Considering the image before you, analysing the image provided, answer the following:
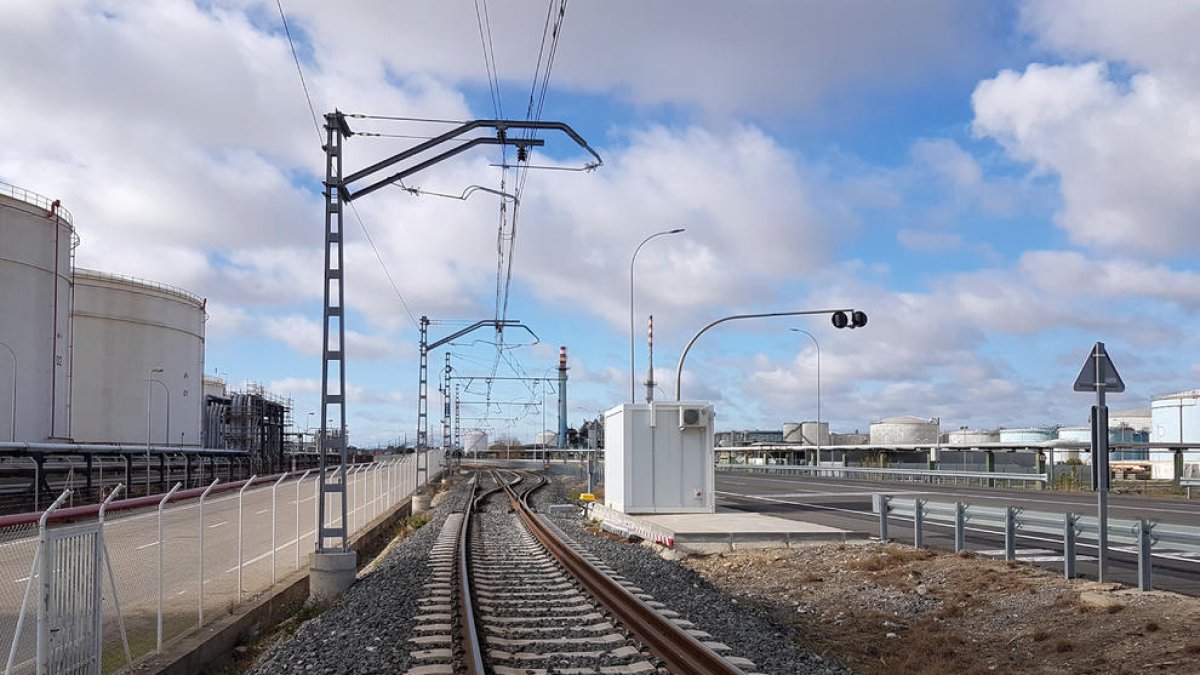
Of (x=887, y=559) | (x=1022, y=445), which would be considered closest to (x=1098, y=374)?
(x=887, y=559)

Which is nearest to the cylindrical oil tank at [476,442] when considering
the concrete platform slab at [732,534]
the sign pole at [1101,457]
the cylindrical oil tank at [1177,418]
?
the cylindrical oil tank at [1177,418]

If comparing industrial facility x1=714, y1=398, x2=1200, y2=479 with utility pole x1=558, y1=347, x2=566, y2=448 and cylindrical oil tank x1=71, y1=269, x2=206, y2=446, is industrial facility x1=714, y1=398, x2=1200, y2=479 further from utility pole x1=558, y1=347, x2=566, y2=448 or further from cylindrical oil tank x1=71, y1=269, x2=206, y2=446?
cylindrical oil tank x1=71, y1=269, x2=206, y2=446

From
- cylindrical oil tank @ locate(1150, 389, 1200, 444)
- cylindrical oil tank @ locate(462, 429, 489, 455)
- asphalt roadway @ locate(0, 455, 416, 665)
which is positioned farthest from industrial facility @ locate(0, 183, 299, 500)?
cylindrical oil tank @ locate(1150, 389, 1200, 444)

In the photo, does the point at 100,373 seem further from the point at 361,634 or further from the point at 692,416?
the point at 361,634

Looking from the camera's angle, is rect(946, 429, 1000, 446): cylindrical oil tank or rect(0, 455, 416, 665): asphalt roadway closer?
rect(0, 455, 416, 665): asphalt roadway

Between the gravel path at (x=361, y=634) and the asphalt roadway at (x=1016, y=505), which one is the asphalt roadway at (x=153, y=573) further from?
the asphalt roadway at (x=1016, y=505)

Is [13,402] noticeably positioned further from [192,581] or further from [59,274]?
[192,581]

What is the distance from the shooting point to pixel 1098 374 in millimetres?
12602

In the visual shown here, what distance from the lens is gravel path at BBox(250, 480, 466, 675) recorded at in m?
9.73

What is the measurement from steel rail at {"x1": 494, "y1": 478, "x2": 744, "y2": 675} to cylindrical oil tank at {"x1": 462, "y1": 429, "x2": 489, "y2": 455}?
14046cm

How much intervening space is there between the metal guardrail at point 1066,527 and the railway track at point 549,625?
17.7ft

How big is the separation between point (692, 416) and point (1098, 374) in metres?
14.0

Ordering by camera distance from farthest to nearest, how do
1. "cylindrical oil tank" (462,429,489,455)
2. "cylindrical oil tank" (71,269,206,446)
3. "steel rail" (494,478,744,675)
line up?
"cylindrical oil tank" (462,429,489,455) → "cylindrical oil tank" (71,269,206,446) → "steel rail" (494,478,744,675)

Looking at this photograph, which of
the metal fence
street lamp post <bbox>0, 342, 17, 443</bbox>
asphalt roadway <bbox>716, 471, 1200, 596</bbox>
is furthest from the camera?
street lamp post <bbox>0, 342, 17, 443</bbox>
